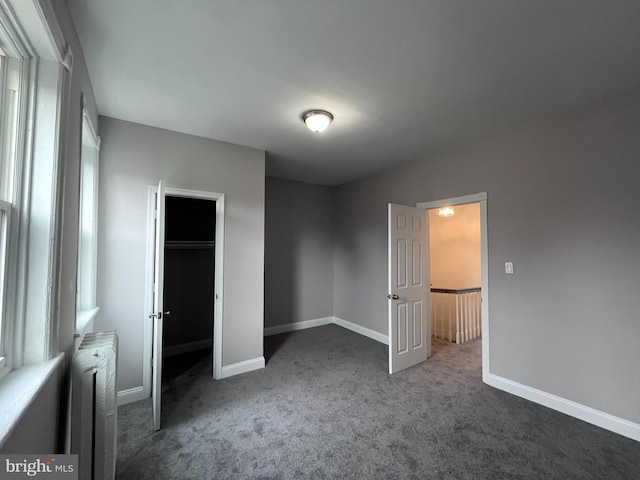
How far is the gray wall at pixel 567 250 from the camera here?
2.17 metres

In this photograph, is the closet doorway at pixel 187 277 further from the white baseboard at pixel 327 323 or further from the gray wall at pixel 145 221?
the white baseboard at pixel 327 323

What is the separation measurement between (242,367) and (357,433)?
1.60m

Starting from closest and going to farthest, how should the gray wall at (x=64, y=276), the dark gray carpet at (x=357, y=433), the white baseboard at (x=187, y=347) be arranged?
the gray wall at (x=64, y=276)
the dark gray carpet at (x=357, y=433)
the white baseboard at (x=187, y=347)

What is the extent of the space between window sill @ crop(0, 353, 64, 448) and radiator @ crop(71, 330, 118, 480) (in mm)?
232

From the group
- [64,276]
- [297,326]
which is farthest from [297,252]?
[64,276]

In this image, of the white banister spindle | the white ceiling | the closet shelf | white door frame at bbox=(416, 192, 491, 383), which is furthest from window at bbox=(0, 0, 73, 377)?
the white banister spindle

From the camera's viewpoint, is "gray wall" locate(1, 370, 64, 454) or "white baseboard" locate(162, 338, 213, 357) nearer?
"gray wall" locate(1, 370, 64, 454)

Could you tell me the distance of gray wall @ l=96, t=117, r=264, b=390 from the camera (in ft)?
8.37

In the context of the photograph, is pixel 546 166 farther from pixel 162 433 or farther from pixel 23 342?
pixel 162 433

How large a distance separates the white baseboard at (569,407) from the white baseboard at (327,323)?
1.66m

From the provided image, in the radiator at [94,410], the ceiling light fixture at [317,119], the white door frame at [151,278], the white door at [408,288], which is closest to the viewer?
the radiator at [94,410]

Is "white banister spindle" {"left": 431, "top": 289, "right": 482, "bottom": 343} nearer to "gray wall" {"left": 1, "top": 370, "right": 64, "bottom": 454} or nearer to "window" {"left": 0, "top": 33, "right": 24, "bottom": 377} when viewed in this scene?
"gray wall" {"left": 1, "top": 370, "right": 64, "bottom": 454}

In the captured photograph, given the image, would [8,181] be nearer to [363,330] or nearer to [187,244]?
[187,244]

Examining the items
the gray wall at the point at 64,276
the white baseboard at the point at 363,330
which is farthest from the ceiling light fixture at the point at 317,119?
the white baseboard at the point at 363,330
